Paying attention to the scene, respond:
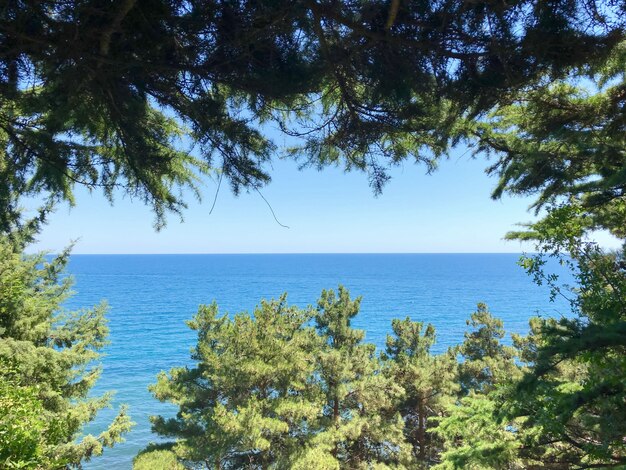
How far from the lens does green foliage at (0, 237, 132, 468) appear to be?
5.47 meters

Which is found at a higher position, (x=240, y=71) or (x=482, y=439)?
(x=240, y=71)

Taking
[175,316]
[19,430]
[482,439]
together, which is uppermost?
[19,430]

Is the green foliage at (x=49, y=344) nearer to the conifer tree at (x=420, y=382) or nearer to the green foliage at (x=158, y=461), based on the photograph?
the green foliage at (x=158, y=461)

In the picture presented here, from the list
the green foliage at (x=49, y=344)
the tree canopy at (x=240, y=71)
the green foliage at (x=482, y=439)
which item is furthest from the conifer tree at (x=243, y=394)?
the tree canopy at (x=240, y=71)

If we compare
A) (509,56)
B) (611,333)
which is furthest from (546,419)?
(509,56)

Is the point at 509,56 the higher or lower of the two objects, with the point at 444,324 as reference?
higher

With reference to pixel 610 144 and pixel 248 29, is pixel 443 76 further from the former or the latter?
pixel 610 144

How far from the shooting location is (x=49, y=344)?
308 inches

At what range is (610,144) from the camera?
3619 millimetres

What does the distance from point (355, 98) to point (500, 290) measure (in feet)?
203

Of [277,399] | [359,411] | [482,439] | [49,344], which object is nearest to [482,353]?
[359,411]

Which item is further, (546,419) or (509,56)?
(546,419)

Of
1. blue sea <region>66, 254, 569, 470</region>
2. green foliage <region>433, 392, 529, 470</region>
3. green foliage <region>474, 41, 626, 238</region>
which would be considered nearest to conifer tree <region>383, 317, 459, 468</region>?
blue sea <region>66, 254, 569, 470</region>

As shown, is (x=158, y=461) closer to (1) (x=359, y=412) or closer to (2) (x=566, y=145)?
(1) (x=359, y=412)
